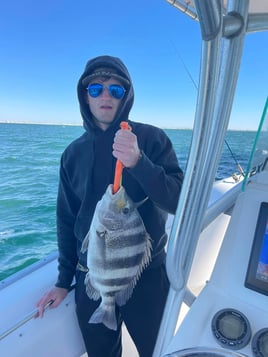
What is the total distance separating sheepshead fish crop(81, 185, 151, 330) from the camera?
3.46ft

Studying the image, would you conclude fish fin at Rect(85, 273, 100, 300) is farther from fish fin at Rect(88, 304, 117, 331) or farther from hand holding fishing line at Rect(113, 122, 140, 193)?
hand holding fishing line at Rect(113, 122, 140, 193)

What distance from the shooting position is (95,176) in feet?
4.66

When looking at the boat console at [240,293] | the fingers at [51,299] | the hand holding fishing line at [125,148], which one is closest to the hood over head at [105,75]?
the hand holding fishing line at [125,148]

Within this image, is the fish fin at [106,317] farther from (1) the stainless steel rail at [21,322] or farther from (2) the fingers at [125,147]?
(2) the fingers at [125,147]

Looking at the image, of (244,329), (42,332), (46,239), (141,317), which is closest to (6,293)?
(42,332)

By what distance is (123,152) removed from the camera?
38.9 inches

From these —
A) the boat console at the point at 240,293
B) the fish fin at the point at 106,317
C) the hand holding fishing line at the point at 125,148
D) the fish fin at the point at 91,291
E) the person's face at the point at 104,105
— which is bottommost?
the fish fin at the point at 106,317

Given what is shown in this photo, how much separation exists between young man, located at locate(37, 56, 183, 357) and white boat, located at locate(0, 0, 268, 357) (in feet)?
0.96

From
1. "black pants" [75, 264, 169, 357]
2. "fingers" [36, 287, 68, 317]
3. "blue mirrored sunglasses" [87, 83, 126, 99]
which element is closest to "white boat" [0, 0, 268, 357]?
"fingers" [36, 287, 68, 317]

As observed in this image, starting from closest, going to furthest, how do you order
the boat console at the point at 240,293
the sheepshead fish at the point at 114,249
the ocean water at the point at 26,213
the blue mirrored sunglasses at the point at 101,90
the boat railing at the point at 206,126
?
the boat railing at the point at 206,126
the boat console at the point at 240,293
the sheepshead fish at the point at 114,249
the blue mirrored sunglasses at the point at 101,90
the ocean water at the point at 26,213

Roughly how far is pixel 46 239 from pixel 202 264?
2.75 meters

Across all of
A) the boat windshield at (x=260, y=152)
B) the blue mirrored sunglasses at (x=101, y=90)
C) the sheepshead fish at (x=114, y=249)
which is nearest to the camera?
the boat windshield at (x=260, y=152)

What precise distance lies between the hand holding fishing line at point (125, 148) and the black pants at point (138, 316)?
618 millimetres

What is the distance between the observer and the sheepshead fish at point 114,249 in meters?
1.05
